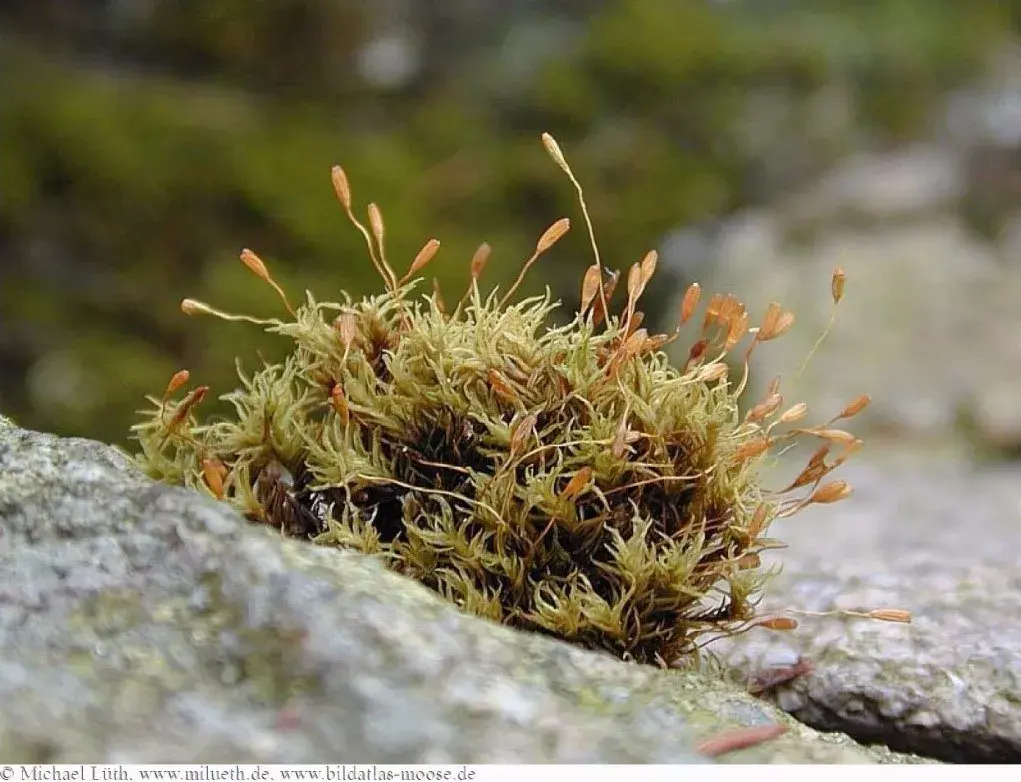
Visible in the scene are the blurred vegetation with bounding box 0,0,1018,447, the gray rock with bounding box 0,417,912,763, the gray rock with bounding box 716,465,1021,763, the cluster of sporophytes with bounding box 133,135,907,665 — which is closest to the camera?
the gray rock with bounding box 0,417,912,763

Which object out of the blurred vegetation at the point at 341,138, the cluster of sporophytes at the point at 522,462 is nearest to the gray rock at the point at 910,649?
the cluster of sporophytes at the point at 522,462

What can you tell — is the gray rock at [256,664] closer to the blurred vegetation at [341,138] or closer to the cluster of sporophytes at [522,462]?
the cluster of sporophytes at [522,462]

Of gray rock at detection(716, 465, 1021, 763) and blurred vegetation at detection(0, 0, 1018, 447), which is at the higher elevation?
blurred vegetation at detection(0, 0, 1018, 447)

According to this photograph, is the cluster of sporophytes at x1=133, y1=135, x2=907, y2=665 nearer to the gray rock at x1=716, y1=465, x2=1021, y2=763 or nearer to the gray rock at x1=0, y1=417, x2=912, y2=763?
the gray rock at x1=0, y1=417, x2=912, y2=763

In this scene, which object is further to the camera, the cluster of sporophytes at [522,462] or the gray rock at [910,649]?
the gray rock at [910,649]

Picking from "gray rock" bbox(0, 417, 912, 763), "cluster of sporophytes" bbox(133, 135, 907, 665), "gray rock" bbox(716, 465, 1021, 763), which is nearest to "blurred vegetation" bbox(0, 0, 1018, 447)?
"gray rock" bbox(716, 465, 1021, 763)
